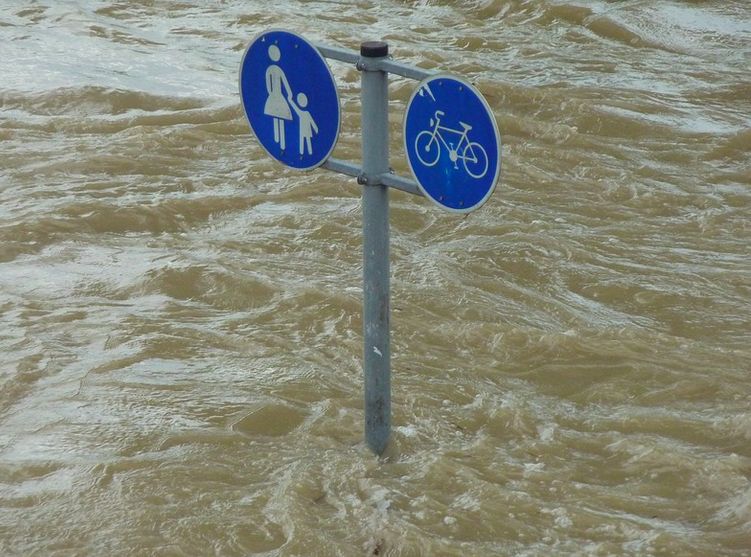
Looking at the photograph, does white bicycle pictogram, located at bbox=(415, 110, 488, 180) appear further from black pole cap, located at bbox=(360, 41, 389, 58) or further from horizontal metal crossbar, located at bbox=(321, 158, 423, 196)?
black pole cap, located at bbox=(360, 41, 389, 58)

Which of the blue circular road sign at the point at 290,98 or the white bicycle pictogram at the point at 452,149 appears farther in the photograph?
the blue circular road sign at the point at 290,98

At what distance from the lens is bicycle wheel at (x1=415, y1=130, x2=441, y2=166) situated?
2.71m

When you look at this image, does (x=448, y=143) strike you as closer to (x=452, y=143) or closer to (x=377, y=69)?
(x=452, y=143)

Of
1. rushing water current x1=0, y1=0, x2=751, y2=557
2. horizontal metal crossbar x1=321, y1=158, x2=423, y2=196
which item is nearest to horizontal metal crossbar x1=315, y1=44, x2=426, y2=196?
horizontal metal crossbar x1=321, y1=158, x2=423, y2=196

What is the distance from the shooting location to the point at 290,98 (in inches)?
117

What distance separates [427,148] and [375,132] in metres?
0.21

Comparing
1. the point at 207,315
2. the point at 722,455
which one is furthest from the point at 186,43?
the point at 722,455

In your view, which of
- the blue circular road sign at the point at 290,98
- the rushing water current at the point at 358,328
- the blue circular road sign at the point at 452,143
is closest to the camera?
the blue circular road sign at the point at 452,143

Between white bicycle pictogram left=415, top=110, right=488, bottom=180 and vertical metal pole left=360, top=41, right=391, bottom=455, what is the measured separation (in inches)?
7.3

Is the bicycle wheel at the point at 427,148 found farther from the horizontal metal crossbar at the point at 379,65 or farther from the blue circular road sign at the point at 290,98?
the blue circular road sign at the point at 290,98

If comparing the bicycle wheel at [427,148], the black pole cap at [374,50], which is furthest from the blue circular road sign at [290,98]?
the bicycle wheel at [427,148]

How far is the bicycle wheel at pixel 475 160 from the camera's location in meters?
2.64

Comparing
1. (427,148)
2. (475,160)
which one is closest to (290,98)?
(427,148)

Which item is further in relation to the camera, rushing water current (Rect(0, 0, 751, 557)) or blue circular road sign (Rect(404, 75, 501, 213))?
rushing water current (Rect(0, 0, 751, 557))
